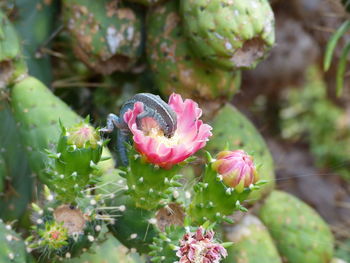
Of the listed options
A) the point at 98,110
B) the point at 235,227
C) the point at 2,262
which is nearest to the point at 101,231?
the point at 2,262

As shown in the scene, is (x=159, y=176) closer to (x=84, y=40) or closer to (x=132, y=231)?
(x=132, y=231)

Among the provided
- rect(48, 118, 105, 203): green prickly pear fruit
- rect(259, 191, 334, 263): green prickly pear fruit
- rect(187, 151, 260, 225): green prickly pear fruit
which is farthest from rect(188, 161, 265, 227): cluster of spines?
rect(259, 191, 334, 263): green prickly pear fruit

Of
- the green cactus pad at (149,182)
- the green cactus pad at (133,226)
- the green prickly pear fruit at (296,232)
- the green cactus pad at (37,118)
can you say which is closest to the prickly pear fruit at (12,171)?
the green cactus pad at (37,118)

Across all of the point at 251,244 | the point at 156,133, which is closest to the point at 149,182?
the point at 156,133

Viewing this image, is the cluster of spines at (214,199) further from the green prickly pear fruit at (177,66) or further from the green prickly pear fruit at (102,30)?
the green prickly pear fruit at (102,30)

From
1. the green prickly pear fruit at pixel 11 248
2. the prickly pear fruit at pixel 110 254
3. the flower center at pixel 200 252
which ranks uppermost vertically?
the flower center at pixel 200 252

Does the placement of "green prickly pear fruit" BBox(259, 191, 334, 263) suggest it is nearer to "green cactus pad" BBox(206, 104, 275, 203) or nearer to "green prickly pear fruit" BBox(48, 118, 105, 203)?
"green cactus pad" BBox(206, 104, 275, 203)
